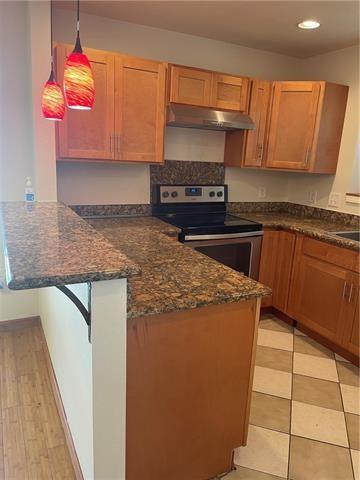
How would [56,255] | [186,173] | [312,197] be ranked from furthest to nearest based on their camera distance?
[312,197]
[186,173]
[56,255]

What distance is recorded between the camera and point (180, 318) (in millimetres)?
1335

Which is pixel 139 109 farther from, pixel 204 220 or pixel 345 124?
pixel 345 124

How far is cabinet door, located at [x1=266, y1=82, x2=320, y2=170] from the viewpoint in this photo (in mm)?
3047

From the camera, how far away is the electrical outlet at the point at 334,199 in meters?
3.30

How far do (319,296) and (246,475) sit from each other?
1.58m

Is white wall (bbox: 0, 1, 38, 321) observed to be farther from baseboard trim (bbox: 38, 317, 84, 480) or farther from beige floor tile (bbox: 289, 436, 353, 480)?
beige floor tile (bbox: 289, 436, 353, 480)

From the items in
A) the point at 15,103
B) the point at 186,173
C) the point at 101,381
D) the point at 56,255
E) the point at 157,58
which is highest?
the point at 157,58

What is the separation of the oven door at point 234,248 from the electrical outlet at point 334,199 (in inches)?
33.5

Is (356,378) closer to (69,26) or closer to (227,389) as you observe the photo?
(227,389)

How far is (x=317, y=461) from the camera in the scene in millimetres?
1752

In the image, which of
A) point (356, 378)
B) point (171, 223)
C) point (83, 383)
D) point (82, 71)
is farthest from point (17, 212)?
point (356, 378)

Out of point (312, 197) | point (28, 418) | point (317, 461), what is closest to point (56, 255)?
point (28, 418)

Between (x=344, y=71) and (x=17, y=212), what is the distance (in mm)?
3041

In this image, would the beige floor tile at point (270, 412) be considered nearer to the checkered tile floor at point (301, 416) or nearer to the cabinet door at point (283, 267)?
the checkered tile floor at point (301, 416)
